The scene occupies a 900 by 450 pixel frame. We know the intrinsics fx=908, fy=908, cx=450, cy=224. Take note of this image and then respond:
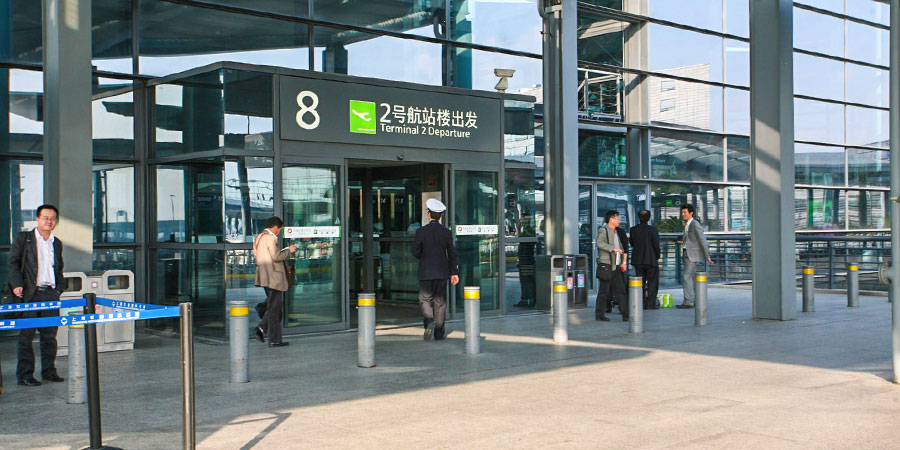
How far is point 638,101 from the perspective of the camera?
21.7m

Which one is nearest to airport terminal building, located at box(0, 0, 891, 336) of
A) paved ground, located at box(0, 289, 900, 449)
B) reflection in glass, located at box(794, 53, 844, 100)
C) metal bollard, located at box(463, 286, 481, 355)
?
paved ground, located at box(0, 289, 900, 449)

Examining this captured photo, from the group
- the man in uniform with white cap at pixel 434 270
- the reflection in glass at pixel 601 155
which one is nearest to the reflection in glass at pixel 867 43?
the reflection in glass at pixel 601 155

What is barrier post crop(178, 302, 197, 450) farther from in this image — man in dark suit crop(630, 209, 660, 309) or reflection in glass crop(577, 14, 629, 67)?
reflection in glass crop(577, 14, 629, 67)

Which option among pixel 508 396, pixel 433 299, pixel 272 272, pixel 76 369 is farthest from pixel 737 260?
pixel 76 369

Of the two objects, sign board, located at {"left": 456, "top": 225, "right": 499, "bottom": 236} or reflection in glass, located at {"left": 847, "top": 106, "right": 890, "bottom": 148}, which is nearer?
sign board, located at {"left": 456, "top": 225, "right": 499, "bottom": 236}

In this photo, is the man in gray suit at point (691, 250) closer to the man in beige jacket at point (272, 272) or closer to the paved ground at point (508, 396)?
the paved ground at point (508, 396)

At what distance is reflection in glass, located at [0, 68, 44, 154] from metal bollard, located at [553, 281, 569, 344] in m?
7.66

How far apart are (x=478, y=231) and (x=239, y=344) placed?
6.64 metres

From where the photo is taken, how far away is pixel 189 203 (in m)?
13.7

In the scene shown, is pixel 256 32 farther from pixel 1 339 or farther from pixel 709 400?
pixel 709 400

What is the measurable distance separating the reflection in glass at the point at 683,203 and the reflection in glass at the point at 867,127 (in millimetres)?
6654

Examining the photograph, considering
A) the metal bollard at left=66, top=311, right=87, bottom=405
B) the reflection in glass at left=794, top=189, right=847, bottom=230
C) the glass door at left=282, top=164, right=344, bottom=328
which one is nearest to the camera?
the metal bollard at left=66, top=311, right=87, bottom=405

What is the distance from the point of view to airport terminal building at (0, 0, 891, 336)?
12391 mm

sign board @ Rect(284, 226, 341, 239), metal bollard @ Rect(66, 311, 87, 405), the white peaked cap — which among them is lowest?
metal bollard @ Rect(66, 311, 87, 405)
